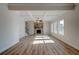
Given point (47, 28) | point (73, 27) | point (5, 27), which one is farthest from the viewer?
point (47, 28)

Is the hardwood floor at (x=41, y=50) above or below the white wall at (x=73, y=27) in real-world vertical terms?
below

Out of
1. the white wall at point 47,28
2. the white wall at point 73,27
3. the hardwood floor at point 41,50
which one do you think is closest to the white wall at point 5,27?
the hardwood floor at point 41,50

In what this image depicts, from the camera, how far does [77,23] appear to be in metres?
6.68

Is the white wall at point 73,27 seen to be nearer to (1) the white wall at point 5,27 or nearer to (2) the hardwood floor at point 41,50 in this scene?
(2) the hardwood floor at point 41,50

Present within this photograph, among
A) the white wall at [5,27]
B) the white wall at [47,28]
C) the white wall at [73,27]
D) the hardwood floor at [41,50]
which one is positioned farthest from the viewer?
the white wall at [47,28]

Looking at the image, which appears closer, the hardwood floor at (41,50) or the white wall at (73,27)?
the hardwood floor at (41,50)

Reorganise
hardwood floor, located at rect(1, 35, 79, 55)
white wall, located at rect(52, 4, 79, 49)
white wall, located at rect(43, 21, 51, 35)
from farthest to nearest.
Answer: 1. white wall, located at rect(43, 21, 51, 35)
2. white wall, located at rect(52, 4, 79, 49)
3. hardwood floor, located at rect(1, 35, 79, 55)

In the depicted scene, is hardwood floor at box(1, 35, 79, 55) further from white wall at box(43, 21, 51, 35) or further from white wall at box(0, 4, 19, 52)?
white wall at box(43, 21, 51, 35)

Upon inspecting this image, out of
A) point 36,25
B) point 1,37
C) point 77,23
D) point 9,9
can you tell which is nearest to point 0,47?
point 1,37

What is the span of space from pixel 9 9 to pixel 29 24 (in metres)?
16.1

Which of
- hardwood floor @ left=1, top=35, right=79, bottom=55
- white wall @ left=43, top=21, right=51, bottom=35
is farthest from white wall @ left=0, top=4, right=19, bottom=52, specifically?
white wall @ left=43, top=21, right=51, bottom=35

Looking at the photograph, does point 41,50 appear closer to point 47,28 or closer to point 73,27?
point 73,27

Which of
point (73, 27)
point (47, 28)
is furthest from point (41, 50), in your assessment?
point (47, 28)

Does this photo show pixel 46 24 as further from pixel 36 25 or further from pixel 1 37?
pixel 1 37
